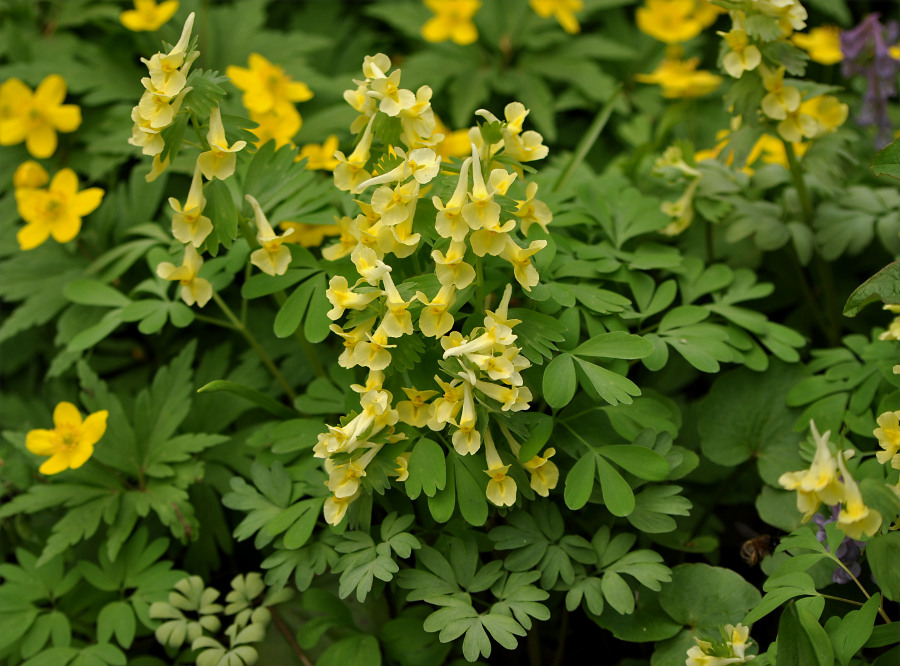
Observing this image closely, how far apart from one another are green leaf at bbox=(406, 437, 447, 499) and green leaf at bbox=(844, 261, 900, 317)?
2.03 ft

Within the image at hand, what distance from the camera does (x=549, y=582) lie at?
1165mm

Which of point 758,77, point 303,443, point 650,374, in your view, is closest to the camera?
point 303,443

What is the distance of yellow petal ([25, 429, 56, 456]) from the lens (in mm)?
1394

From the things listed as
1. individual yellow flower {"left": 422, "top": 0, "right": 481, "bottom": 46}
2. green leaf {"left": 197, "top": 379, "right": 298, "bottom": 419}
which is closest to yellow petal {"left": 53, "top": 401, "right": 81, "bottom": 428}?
green leaf {"left": 197, "top": 379, "right": 298, "bottom": 419}

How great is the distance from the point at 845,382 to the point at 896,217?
401 mm

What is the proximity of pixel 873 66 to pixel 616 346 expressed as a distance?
44.9 inches

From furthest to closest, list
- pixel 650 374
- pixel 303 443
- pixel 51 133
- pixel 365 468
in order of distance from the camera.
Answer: pixel 51 133 < pixel 650 374 < pixel 303 443 < pixel 365 468

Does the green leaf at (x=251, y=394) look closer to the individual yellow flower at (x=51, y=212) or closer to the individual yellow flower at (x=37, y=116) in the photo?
A: the individual yellow flower at (x=51, y=212)

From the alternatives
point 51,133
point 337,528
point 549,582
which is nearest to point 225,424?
point 337,528

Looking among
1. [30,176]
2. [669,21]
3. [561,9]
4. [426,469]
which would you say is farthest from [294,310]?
[669,21]

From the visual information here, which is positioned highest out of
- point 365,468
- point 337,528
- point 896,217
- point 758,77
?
point 758,77

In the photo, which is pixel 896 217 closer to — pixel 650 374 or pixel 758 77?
pixel 758 77

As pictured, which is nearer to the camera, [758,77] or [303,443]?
[303,443]

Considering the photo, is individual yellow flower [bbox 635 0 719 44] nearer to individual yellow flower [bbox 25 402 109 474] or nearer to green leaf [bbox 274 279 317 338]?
green leaf [bbox 274 279 317 338]
